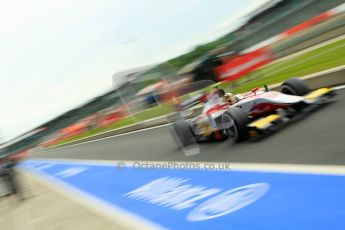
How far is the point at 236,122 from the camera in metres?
7.32

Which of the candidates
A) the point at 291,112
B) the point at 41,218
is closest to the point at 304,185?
the point at 291,112

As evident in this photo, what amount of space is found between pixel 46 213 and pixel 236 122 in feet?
11.7

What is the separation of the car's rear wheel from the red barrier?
5.22 meters

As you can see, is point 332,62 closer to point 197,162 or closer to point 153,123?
point 197,162

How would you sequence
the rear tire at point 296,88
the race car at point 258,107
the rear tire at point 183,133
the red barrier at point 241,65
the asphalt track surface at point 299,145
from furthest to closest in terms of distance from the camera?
the red barrier at point 241,65 → the rear tire at point 183,133 → the rear tire at point 296,88 → the race car at point 258,107 → the asphalt track surface at point 299,145

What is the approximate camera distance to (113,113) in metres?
21.6

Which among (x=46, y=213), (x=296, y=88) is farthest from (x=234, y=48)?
(x=46, y=213)

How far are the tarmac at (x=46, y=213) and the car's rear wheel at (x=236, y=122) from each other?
258 cm

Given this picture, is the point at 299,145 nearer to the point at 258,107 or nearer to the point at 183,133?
the point at 258,107

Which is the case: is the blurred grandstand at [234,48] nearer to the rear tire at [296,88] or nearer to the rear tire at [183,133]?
the rear tire at [183,133]

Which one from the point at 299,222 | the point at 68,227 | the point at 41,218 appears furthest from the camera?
the point at 41,218

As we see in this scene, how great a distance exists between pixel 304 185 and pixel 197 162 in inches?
134

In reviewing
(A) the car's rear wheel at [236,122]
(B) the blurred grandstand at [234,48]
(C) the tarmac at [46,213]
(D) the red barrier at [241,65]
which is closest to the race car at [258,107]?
(A) the car's rear wheel at [236,122]

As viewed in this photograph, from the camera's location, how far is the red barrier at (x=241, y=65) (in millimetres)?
12758
